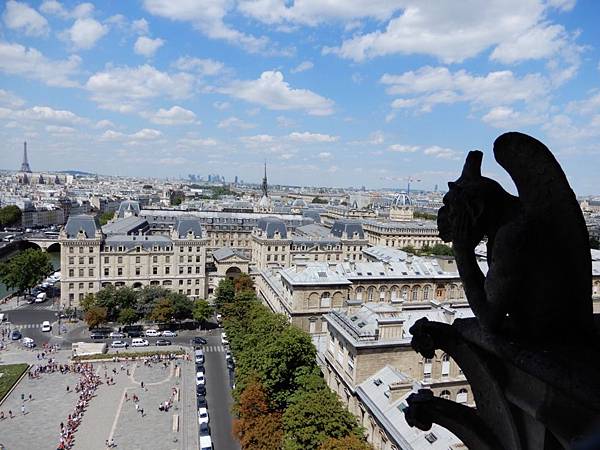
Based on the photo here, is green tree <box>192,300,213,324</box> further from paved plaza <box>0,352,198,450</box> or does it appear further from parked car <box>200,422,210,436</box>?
parked car <box>200,422,210,436</box>

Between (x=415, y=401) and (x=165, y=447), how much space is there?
3633 cm

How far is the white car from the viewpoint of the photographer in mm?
41438

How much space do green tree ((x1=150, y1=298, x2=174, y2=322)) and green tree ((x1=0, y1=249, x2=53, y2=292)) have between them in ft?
97.5

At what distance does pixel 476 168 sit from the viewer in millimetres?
6371

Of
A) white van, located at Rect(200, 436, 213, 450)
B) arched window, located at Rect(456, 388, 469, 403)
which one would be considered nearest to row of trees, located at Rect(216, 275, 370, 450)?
white van, located at Rect(200, 436, 213, 450)

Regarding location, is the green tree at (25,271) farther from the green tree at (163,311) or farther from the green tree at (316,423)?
the green tree at (316,423)

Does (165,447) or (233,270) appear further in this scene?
(233,270)

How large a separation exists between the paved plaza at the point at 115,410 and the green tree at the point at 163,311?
11088mm

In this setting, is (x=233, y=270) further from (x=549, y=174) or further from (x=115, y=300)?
(x=549, y=174)

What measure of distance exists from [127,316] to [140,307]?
3024 mm

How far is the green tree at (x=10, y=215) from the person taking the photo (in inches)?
6452

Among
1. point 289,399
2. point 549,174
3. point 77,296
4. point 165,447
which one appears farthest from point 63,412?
point 549,174

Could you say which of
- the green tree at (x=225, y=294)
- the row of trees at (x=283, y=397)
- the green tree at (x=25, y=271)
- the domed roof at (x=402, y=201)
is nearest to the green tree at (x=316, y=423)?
the row of trees at (x=283, y=397)

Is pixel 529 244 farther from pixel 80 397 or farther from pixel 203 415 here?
pixel 80 397
